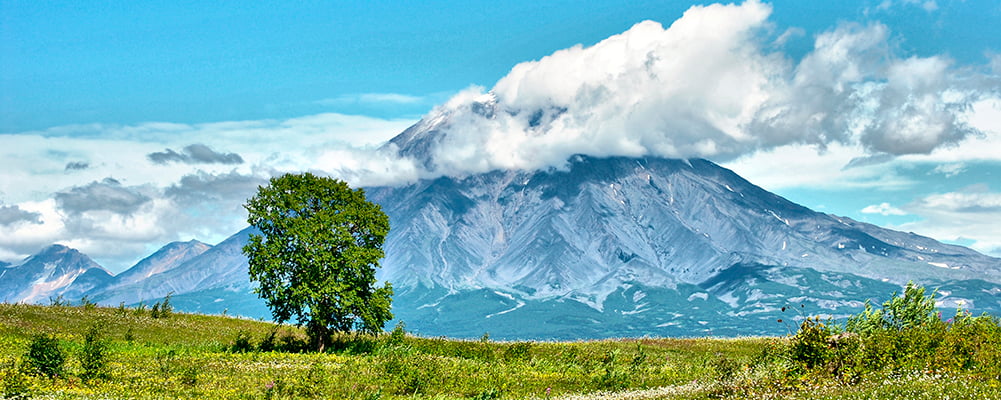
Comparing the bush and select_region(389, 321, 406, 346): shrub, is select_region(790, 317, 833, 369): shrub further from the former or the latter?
select_region(389, 321, 406, 346): shrub

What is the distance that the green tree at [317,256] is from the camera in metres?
49.8

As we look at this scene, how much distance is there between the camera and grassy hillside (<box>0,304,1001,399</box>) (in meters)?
26.8

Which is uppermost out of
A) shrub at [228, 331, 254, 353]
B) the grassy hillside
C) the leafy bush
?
the leafy bush

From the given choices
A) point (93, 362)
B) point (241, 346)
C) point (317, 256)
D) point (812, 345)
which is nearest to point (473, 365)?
point (317, 256)

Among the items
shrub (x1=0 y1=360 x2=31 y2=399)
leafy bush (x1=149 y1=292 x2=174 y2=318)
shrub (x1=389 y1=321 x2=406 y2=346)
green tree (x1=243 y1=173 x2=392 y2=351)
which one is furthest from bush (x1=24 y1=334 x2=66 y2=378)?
leafy bush (x1=149 y1=292 x2=174 y2=318)

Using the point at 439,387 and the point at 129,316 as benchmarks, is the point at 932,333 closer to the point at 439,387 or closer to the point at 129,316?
the point at 439,387

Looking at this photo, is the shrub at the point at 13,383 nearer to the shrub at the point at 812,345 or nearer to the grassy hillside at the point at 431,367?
the grassy hillside at the point at 431,367

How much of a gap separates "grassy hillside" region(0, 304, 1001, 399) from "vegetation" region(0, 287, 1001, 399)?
85 mm

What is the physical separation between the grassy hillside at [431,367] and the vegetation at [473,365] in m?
0.08

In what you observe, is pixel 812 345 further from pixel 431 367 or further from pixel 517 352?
pixel 517 352

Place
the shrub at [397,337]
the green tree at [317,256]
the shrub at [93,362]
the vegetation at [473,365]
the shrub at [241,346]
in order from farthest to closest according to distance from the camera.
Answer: the shrub at [397,337] → the green tree at [317,256] → the shrub at [241,346] → the shrub at [93,362] → the vegetation at [473,365]

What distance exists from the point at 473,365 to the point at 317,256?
13740 millimetres

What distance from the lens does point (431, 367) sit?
37.4 m

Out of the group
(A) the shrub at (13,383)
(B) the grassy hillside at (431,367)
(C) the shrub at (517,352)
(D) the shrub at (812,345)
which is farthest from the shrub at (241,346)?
(D) the shrub at (812,345)
